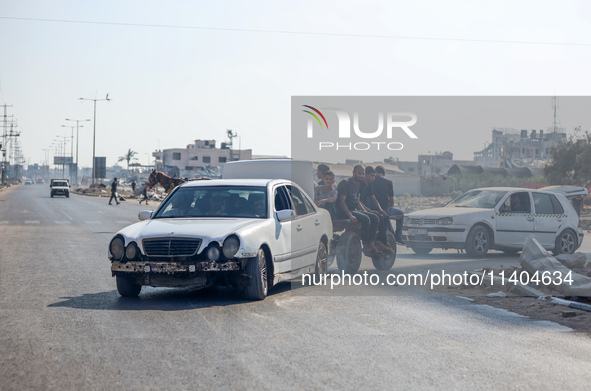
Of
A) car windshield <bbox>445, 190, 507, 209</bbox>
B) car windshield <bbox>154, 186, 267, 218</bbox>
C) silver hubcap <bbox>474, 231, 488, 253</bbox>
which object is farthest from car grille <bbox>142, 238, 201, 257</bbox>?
car windshield <bbox>445, 190, 507, 209</bbox>

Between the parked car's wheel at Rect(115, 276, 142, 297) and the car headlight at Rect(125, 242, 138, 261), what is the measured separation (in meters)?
0.37

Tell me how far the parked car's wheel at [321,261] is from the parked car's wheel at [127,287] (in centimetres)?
280

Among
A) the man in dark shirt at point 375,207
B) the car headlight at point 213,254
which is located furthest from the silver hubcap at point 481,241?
the car headlight at point 213,254

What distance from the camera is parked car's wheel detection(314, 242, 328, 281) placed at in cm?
1109

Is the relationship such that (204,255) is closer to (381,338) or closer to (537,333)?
(381,338)

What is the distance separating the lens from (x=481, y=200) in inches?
662

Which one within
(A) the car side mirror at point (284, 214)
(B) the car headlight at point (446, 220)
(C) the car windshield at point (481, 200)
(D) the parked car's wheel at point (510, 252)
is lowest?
(D) the parked car's wheel at point (510, 252)

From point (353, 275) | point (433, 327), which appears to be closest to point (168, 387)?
point (433, 327)

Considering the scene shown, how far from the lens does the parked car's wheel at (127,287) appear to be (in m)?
9.29

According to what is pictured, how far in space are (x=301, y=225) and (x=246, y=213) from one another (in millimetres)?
897

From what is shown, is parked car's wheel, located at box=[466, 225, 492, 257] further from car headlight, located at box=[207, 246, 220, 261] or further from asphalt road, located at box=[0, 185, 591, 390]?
car headlight, located at box=[207, 246, 220, 261]

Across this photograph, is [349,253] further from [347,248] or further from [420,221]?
[420,221]

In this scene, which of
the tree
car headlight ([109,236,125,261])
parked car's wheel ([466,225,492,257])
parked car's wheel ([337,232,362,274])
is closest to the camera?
car headlight ([109,236,125,261])

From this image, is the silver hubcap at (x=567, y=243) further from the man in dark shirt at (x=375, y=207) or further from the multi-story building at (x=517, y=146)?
the multi-story building at (x=517, y=146)
